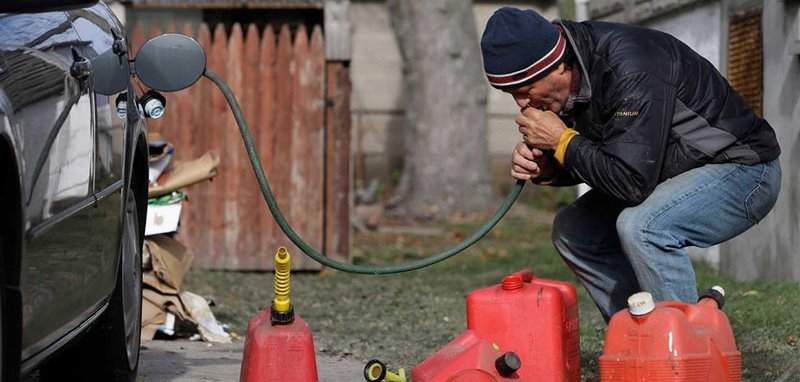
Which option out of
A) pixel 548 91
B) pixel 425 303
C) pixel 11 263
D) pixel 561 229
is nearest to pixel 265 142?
pixel 425 303

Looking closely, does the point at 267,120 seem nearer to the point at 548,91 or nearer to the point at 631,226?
the point at 548,91

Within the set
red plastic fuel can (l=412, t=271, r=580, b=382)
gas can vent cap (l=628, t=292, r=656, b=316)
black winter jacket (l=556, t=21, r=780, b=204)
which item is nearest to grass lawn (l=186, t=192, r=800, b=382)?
red plastic fuel can (l=412, t=271, r=580, b=382)

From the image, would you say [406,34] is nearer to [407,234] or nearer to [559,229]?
[407,234]

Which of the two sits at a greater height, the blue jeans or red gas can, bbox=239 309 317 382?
the blue jeans

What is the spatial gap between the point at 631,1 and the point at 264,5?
3.01 meters

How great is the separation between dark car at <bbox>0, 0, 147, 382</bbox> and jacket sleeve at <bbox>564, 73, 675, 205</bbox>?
5.27 ft

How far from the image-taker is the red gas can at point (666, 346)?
13.5ft

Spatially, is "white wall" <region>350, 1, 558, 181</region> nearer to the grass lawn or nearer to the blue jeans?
the grass lawn

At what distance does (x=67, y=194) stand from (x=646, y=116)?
186cm

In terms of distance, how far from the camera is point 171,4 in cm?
1172

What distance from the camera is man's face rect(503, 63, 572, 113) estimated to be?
4789 millimetres

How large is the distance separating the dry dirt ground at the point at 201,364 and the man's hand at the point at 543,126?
1469mm

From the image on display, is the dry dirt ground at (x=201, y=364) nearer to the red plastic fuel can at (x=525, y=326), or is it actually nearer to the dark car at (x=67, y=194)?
the dark car at (x=67, y=194)

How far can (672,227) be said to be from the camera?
184 inches
